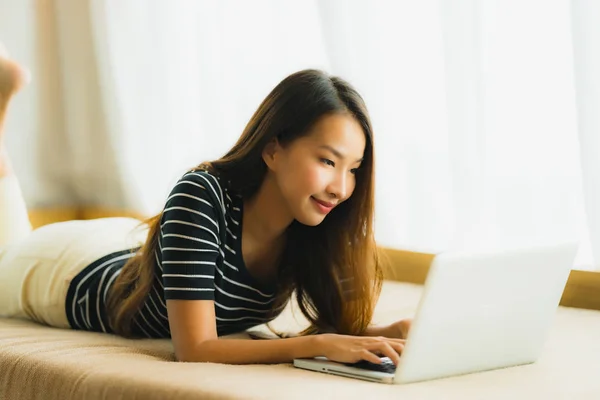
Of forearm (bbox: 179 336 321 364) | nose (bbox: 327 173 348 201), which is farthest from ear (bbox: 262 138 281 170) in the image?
forearm (bbox: 179 336 321 364)

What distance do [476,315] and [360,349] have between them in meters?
0.17

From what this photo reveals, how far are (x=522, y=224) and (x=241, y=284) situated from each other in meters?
0.78

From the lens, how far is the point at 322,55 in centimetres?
245

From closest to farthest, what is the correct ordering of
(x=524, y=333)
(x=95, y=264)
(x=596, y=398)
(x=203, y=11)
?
1. (x=596, y=398)
2. (x=524, y=333)
3. (x=95, y=264)
4. (x=203, y=11)

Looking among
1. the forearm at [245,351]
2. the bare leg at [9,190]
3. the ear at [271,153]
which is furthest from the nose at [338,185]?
the bare leg at [9,190]

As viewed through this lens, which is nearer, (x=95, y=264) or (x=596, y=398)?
(x=596, y=398)

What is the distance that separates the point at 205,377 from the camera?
1296 mm

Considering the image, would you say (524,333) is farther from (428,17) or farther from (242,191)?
(428,17)

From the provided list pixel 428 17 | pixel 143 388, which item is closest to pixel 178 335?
pixel 143 388

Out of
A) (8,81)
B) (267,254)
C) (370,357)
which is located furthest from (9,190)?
(370,357)

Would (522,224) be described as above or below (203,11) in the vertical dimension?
below

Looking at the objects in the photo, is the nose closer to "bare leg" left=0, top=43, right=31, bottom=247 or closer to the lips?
the lips

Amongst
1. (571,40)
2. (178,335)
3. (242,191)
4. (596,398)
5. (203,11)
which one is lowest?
(596,398)

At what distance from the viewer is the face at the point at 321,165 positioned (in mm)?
1486
